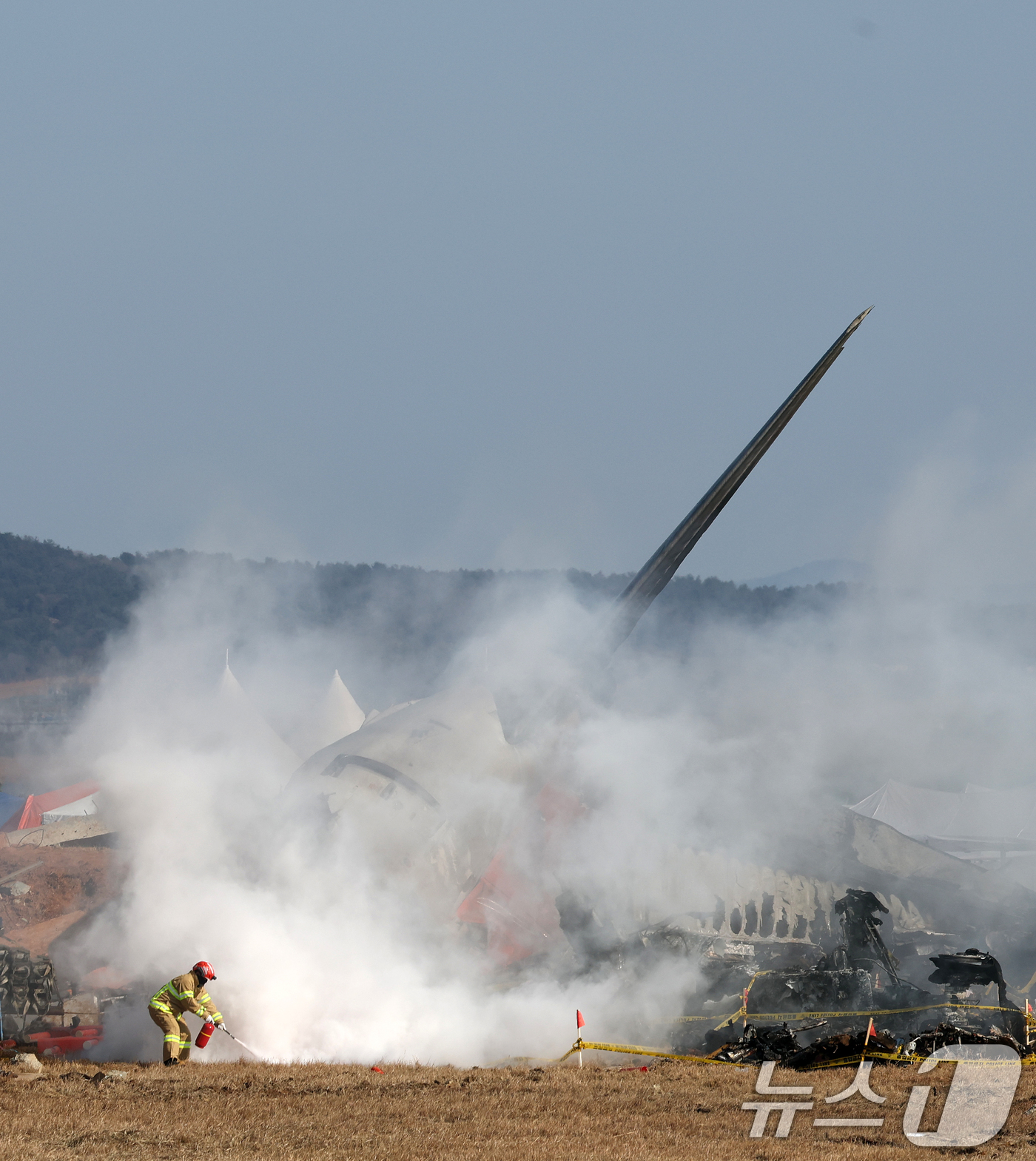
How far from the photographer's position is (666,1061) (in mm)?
14578

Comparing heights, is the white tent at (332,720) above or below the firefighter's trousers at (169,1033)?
above

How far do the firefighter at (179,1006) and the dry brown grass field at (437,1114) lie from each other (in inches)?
17.0

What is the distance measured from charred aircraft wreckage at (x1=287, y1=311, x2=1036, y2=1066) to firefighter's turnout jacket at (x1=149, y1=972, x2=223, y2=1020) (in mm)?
4200

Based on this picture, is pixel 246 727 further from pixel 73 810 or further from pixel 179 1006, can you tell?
pixel 179 1006

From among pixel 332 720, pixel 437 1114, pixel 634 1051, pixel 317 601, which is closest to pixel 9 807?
pixel 332 720

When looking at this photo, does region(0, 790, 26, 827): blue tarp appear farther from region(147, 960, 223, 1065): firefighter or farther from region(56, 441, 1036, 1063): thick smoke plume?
region(147, 960, 223, 1065): firefighter

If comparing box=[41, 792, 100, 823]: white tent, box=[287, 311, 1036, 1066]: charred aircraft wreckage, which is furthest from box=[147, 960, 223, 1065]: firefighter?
box=[41, 792, 100, 823]: white tent

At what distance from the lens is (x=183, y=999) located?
14047 millimetres

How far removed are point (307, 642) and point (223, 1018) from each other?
194 feet

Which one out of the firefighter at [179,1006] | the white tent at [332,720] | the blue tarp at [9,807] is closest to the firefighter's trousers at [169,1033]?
the firefighter at [179,1006]

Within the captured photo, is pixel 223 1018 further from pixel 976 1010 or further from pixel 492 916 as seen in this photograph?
pixel 976 1010

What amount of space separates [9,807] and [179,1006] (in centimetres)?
3431

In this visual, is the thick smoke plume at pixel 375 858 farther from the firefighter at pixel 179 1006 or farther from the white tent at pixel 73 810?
the white tent at pixel 73 810

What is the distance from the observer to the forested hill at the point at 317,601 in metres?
110
